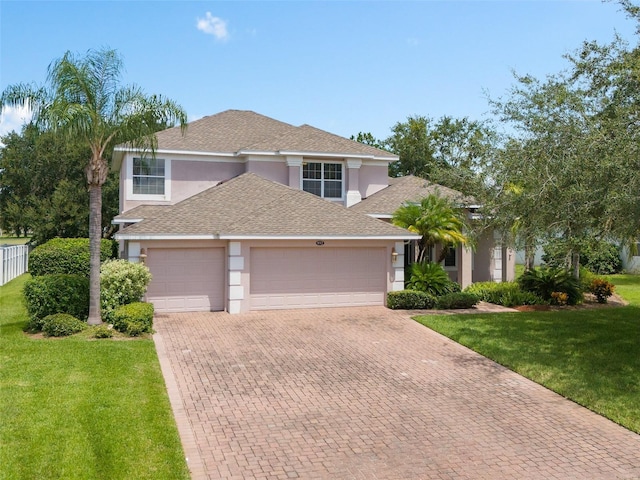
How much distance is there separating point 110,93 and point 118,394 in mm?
8746

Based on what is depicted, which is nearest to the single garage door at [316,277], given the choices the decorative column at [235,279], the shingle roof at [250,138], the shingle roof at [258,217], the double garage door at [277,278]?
the double garage door at [277,278]

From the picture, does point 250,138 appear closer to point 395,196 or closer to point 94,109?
point 395,196

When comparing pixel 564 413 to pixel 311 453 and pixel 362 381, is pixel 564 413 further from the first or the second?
pixel 311 453

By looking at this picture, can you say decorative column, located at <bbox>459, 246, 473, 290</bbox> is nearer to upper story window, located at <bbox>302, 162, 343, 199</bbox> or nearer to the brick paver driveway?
upper story window, located at <bbox>302, 162, 343, 199</bbox>

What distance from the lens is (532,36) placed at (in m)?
14.7

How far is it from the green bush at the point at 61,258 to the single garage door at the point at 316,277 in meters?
8.93

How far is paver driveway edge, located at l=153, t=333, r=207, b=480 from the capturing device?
24.3 ft

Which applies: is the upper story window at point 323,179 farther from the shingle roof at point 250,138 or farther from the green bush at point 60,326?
the green bush at point 60,326

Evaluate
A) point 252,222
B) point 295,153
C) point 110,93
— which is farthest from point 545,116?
point 295,153

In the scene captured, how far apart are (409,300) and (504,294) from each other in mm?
4507

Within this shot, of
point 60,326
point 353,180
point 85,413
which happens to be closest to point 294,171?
point 353,180

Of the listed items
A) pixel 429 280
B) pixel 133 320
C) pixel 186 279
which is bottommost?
pixel 133 320

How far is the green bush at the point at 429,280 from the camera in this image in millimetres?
21172

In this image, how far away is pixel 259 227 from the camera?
18.7 meters
